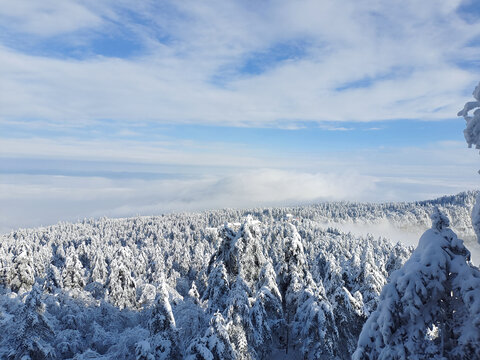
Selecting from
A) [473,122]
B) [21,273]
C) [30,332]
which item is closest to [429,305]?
[473,122]

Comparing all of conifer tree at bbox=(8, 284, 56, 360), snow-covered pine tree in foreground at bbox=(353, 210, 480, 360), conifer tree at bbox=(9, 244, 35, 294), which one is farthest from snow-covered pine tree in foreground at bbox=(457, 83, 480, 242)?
conifer tree at bbox=(9, 244, 35, 294)

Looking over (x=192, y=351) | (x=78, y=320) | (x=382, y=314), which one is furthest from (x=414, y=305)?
(x=78, y=320)

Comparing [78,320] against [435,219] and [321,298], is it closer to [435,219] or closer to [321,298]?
[321,298]

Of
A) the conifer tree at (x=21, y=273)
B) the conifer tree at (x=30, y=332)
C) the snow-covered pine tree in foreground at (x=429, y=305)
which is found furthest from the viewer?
the conifer tree at (x=21, y=273)

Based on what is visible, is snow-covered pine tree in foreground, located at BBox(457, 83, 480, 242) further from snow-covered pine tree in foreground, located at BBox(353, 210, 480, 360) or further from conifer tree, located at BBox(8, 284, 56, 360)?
conifer tree, located at BBox(8, 284, 56, 360)

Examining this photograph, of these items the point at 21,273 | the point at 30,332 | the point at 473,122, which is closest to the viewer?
the point at 473,122

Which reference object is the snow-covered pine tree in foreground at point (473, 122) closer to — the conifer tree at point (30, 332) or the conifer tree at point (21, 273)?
the conifer tree at point (30, 332)

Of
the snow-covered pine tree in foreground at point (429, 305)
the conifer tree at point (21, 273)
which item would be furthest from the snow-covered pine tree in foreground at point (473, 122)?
the conifer tree at point (21, 273)

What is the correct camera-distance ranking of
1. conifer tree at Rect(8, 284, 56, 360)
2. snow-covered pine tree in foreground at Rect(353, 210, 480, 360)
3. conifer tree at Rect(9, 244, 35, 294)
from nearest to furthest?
1. snow-covered pine tree in foreground at Rect(353, 210, 480, 360)
2. conifer tree at Rect(8, 284, 56, 360)
3. conifer tree at Rect(9, 244, 35, 294)

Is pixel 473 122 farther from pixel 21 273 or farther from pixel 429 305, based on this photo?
pixel 21 273
